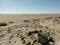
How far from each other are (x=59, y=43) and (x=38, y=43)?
1334mm

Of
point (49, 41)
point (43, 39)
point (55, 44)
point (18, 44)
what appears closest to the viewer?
point (55, 44)

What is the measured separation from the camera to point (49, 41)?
704 centimetres

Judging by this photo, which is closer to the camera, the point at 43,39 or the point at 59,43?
the point at 59,43

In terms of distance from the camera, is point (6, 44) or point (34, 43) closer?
point (34, 43)

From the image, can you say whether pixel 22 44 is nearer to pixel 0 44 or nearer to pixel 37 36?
pixel 37 36

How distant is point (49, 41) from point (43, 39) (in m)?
0.59

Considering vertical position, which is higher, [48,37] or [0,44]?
[48,37]

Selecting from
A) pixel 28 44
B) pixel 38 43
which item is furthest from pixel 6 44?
pixel 38 43

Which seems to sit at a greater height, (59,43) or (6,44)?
(59,43)

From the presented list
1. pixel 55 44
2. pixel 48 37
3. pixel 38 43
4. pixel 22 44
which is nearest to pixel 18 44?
pixel 22 44

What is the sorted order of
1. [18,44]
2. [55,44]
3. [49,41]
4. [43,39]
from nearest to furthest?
[55,44], [49,41], [43,39], [18,44]

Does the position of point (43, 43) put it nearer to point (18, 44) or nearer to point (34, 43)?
point (34, 43)

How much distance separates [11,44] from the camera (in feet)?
27.6

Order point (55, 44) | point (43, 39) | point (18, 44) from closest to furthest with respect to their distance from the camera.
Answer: point (55, 44), point (43, 39), point (18, 44)
